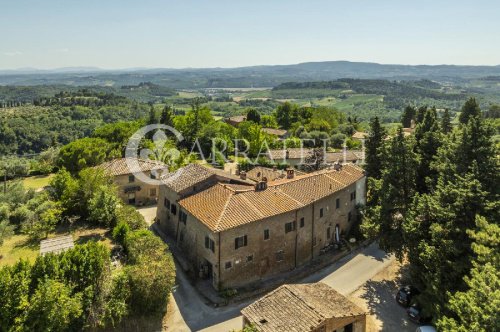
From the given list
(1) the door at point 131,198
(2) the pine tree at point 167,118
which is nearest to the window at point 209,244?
(1) the door at point 131,198

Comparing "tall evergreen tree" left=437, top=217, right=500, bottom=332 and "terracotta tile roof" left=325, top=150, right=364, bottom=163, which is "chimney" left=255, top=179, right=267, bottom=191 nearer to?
"tall evergreen tree" left=437, top=217, right=500, bottom=332

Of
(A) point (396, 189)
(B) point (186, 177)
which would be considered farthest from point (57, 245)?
(A) point (396, 189)

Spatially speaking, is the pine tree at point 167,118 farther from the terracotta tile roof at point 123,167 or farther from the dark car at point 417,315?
the dark car at point 417,315

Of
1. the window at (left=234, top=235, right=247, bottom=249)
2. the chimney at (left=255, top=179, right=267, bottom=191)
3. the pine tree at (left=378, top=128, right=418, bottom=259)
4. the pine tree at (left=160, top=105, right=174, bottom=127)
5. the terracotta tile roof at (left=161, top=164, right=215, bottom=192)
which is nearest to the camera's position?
the window at (left=234, top=235, right=247, bottom=249)

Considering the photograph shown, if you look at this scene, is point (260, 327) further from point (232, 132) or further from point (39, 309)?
point (232, 132)

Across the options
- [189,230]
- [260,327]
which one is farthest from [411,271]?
[189,230]

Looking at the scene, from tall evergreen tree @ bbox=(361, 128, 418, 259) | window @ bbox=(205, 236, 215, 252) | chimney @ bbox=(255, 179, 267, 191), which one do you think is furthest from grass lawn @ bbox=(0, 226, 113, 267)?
tall evergreen tree @ bbox=(361, 128, 418, 259)
